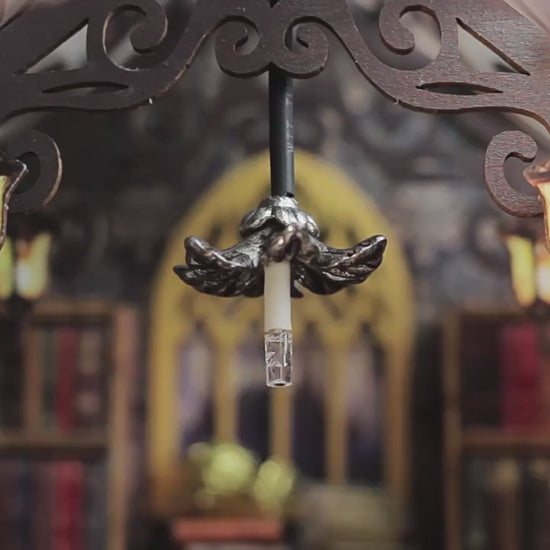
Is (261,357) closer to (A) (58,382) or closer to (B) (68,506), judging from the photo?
(A) (58,382)

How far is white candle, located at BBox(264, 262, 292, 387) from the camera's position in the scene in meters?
1.30

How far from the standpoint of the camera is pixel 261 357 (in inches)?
136

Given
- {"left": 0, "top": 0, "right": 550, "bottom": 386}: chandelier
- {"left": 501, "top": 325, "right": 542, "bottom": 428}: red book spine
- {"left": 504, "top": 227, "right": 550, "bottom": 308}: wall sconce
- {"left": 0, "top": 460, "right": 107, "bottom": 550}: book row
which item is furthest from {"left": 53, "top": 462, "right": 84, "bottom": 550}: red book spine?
{"left": 0, "top": 0, "right": 550, "bottom": 386}: chandelier

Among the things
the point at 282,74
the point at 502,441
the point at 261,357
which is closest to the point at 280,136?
the point at 282,74

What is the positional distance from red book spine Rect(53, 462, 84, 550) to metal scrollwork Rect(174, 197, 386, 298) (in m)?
1.97

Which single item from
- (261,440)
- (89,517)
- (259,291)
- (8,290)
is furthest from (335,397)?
(259,291)

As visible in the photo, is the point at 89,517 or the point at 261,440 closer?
the point at 89,517

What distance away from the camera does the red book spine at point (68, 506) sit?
3148 mm

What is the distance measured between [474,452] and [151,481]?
3.16 ft

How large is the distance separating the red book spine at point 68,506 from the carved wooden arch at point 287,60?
1.95 meters

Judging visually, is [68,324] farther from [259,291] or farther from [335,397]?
[259,291]

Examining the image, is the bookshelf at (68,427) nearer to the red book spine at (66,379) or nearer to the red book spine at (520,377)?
the red book spine at (66,379)

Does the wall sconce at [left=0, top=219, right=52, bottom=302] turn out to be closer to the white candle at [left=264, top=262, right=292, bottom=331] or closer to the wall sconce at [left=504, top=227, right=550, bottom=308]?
the wall sconce at [left=504, top=227, right=550, bottom=308]

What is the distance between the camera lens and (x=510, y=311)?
3.21m
